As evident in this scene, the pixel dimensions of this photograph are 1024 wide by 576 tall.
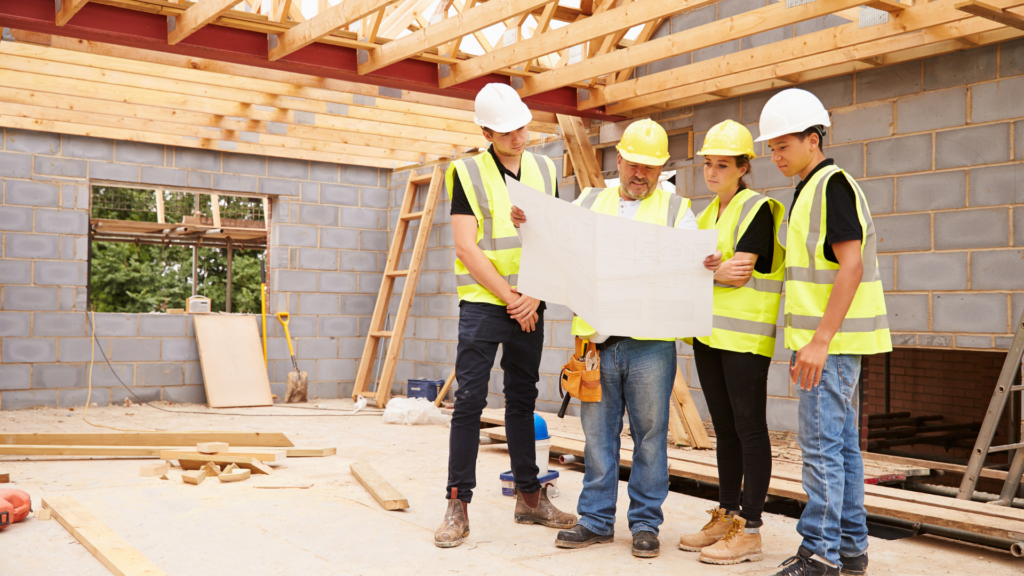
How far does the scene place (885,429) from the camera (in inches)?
250

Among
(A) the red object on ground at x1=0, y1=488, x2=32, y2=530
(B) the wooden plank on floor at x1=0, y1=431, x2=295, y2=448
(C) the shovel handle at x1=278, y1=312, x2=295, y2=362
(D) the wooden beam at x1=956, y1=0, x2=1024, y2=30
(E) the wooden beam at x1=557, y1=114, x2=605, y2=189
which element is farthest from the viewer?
(C) the shovel handle at x1=278, y1=312, x2=295, y2=362

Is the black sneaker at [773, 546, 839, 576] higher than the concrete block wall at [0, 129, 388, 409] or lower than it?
lower

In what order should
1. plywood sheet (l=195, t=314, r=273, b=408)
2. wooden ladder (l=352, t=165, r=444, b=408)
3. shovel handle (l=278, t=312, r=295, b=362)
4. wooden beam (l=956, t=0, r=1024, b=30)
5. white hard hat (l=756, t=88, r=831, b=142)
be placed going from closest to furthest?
white hard hat (l=756, t=88, r=831, b=142) → wooden beam (l=956, t=0, r=1024, b=30) → plywood sheet (l=195, t=314, r=273, b=408) → wooden ladder (l=352, t=165, r=444, b=408) → shovel handle (l=278, t=312, r=295, b=362)

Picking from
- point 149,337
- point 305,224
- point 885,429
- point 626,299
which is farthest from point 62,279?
point 885,429

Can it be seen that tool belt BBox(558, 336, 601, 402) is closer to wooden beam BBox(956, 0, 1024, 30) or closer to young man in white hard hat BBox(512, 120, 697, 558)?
young man in white hard hat BBox(512, 120, 697, 558)

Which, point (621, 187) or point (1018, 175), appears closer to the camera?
point (621, 187)

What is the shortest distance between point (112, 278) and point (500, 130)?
2088 cm

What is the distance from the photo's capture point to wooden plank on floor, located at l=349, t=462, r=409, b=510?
3281 millimetres

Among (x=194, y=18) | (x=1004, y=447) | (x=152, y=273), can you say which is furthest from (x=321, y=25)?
(x=152, y=273)

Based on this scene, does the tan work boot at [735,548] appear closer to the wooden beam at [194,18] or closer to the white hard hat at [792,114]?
the white hard hat at [792,114]

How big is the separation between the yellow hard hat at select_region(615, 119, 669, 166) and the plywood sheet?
5811 millimetres

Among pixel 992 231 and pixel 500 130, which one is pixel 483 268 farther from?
Answer: pixel 992 231

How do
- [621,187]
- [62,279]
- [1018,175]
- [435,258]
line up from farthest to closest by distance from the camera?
[435,258], [62,279], [1018,175], [621,187]

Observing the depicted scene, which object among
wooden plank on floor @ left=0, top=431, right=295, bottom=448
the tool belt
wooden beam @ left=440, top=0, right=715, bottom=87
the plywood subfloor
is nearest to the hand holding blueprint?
the tool belt
